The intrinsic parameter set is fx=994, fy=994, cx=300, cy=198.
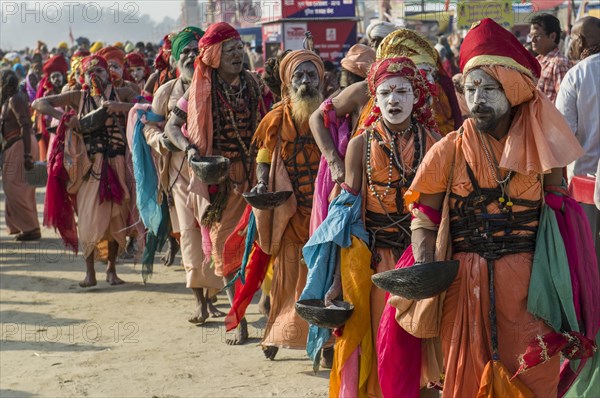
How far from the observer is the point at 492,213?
4.43 m

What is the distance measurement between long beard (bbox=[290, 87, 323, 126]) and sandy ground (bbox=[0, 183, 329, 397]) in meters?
1.72

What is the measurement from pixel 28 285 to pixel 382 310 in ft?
19.2

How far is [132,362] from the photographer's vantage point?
713cm

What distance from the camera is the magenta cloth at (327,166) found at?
5.94m

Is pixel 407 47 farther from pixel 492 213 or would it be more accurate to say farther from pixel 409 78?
pixel 492 213

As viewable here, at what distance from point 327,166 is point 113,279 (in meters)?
4.41

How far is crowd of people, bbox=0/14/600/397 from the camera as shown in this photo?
4395 mm

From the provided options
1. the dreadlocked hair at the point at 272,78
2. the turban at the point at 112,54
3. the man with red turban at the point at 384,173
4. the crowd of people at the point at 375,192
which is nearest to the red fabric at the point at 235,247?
the crowd of people at the point at 375,192

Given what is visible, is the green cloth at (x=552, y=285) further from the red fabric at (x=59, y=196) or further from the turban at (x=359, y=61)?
the red fabric at (x=59, y=196)

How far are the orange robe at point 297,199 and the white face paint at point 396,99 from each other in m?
1.68

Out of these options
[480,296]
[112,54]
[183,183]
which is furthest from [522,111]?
[112,54]

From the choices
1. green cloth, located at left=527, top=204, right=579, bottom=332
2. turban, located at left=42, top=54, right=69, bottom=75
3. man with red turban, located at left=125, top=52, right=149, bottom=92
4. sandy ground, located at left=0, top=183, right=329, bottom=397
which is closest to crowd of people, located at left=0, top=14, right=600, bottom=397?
green cloth, located at left=527, top=204, right=579, bottom=332

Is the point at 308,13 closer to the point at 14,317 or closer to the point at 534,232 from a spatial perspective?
the point at 14,317

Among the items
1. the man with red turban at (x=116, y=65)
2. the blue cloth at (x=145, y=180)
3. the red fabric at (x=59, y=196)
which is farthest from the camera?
the man with red turban at (x=116, y=65)
